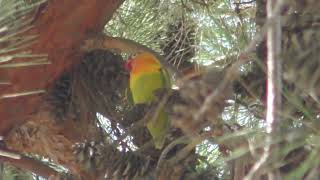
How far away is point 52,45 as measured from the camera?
97 cm

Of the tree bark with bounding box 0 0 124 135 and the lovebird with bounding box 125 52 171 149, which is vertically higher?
the tree bark with bounding box 0 0 124 135

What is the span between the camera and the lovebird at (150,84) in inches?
39.1

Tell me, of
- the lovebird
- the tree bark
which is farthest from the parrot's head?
the tree bark

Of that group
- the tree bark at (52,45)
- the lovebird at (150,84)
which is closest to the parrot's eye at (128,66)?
the lovebird at (150,84)

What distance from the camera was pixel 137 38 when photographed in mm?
1261

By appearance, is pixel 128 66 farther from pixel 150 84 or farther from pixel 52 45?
pixel 52 45

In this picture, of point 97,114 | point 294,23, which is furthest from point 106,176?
point 294,23

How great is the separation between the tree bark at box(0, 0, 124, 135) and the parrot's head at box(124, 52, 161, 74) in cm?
14

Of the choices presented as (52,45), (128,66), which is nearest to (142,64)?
(128,66)

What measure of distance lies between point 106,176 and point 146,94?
0.48 feet

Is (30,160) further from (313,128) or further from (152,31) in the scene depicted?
(313,128)

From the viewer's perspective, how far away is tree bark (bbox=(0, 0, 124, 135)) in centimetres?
95

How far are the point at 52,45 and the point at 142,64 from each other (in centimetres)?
29

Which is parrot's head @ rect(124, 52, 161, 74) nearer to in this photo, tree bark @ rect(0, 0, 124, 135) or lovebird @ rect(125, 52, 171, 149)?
lovebird @ rect(125, 52, 171, 149)
